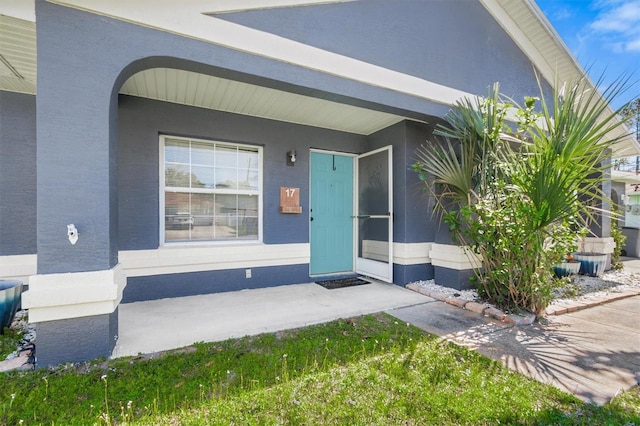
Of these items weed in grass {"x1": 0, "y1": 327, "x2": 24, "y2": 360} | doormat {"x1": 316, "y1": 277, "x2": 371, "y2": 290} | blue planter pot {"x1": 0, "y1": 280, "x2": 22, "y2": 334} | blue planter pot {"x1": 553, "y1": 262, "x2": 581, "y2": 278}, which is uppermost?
blue planter pot {"x1": 0, "y1": 280, "x2": 22, "y2": 334}

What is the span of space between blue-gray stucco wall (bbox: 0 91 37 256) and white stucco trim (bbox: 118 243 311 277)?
1216 mm

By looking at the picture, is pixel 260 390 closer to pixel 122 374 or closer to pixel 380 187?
pixel 122 374

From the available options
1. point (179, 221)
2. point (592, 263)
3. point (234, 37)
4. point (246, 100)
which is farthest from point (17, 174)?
point (592, 263)

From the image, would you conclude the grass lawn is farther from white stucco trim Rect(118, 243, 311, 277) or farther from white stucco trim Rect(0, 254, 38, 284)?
white stucco trim Rect(0, 254, 38, 284)

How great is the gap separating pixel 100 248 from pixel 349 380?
2.34 m

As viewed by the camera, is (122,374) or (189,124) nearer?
(122,374)

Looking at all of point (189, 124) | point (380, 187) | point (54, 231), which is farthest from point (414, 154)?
point (54, 231)

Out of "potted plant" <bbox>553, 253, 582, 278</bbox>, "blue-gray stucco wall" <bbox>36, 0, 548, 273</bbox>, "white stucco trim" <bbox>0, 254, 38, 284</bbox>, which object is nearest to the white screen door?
"blue-gray stucco wall" <bbox>36, 0, 548, 273</bbox>

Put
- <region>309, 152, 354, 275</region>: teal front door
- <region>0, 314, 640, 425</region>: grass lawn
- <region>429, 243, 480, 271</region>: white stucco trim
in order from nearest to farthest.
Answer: <region>0, 314, 640, 425</region>: grass lawn, <region>429, 243, 480, 271</region>: white stucco trim, <region>309, 152, 354, 275</region>: teal front door

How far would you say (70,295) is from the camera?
234 cm

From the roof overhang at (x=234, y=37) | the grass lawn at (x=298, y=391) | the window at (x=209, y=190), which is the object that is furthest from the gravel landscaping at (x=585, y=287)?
the window at (x=209, y=190)

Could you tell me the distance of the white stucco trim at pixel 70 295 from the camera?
7.41 feet

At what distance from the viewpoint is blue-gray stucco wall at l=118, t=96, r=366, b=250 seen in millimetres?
3961

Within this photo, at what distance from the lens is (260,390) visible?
2035 millimetres
